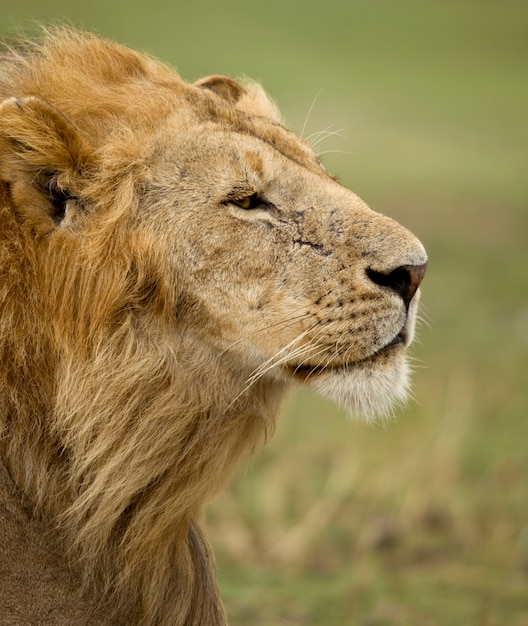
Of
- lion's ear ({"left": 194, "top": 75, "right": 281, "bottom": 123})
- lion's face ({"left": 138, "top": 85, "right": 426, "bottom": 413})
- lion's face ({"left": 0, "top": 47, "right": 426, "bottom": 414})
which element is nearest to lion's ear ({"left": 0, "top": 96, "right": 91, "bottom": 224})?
lion's face ({"left": 0, "top": 47, "right": 426, "bottom": 414})

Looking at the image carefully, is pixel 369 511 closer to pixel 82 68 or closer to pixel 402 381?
pixel 402 381

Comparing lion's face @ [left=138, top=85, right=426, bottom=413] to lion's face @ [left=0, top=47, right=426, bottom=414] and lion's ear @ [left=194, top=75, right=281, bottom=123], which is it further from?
lion's ear @ [left=194, top=75, right=281, bottom=123]

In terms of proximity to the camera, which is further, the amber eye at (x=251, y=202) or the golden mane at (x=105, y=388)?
the amber eye at (x=251, y=202)

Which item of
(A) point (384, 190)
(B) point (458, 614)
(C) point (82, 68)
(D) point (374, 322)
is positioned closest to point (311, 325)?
(D) point (374, 322)

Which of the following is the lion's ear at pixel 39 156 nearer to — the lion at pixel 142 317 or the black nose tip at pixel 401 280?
the lion at pixel 142 317

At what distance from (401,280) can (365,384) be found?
298mm

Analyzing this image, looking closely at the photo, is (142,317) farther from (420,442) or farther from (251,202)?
(420,442)

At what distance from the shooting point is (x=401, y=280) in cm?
Result: 307

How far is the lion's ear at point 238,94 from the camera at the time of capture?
363 cm

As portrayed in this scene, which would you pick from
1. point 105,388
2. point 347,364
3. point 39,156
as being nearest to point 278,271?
point 347,364

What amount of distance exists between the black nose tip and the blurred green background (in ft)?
2.45

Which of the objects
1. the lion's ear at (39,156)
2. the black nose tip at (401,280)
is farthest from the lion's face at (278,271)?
the lion's ear at (39,156)

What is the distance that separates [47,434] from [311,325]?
2.52ft

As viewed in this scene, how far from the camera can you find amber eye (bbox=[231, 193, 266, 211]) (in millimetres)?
3135
